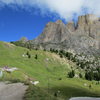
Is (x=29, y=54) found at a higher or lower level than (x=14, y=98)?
higher

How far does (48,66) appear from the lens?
431ft

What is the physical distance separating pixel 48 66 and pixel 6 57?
91.2ft

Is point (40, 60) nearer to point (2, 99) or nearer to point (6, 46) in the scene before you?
point (6, 46)

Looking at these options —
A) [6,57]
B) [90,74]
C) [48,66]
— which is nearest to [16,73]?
[6,57]

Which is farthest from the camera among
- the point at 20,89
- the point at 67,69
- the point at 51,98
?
the point at 67,69

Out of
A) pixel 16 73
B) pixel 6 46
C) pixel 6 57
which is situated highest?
pixel 6 46

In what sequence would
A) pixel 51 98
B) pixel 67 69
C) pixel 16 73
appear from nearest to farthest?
pixel 51 98, pixel 16 73, pixel 67 69

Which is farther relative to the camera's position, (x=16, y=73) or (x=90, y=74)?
(x=90, y=74)

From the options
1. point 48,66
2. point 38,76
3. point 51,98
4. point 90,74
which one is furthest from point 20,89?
point 90,74

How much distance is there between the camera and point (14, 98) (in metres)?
24.9

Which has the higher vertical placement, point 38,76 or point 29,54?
point 29,54

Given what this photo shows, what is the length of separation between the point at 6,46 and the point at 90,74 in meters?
58.6

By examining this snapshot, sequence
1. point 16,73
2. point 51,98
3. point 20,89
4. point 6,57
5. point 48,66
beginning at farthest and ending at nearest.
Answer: point 48,66, point 6,57, point 16,73, point 20,89, point 51,98

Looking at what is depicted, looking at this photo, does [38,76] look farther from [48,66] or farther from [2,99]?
[2,99]
